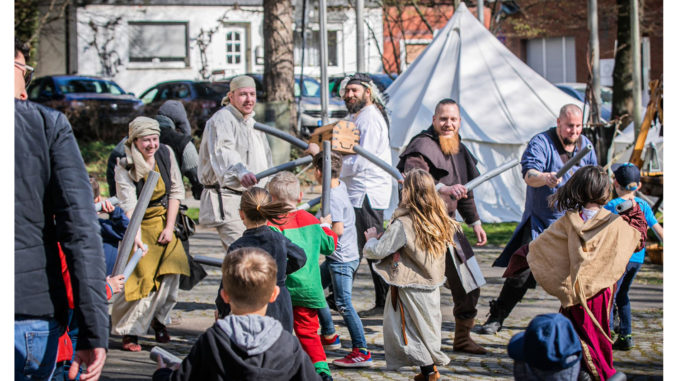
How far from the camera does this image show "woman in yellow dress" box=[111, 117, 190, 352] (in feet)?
19.4

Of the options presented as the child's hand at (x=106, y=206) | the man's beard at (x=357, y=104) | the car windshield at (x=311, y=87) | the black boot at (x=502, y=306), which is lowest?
the black boot at (x=502, y=306)

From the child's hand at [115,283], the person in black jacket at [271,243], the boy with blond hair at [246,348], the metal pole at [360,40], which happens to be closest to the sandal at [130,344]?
the person in black jacket at [271,243]

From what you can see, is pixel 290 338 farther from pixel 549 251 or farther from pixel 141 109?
pixel 141 109

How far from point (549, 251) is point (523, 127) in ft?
27.1

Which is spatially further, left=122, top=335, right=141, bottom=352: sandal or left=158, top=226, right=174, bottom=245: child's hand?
left=158, top=226, right=174, bottom=245: child's hand

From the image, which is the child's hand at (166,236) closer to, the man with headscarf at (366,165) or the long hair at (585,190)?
the man with headscarf at (366,165)

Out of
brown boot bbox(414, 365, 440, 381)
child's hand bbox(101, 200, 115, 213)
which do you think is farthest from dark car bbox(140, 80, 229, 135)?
brown boot bbox(414, 365, 440, 381)

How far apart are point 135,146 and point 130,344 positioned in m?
1.37

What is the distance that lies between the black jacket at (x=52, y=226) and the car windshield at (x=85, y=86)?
21601 mm

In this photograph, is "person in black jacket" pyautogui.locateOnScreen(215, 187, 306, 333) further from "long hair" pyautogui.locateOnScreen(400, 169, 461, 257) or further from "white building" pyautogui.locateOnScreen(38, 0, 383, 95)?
"white building" pyautogui.locateOnScreen(38, 0, 383, 95)

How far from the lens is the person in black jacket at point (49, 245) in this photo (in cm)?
267

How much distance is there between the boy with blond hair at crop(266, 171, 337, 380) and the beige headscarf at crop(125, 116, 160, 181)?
1.19 m

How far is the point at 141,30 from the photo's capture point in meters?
32.8

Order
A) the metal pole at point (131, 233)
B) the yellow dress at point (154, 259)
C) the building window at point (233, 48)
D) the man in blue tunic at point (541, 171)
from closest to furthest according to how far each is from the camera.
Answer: the metal pole at point (131, 233) → the yellow dress at point (154, 259) → the man in blue tunic at point (541, 171) → the building window at point (233, 48)
